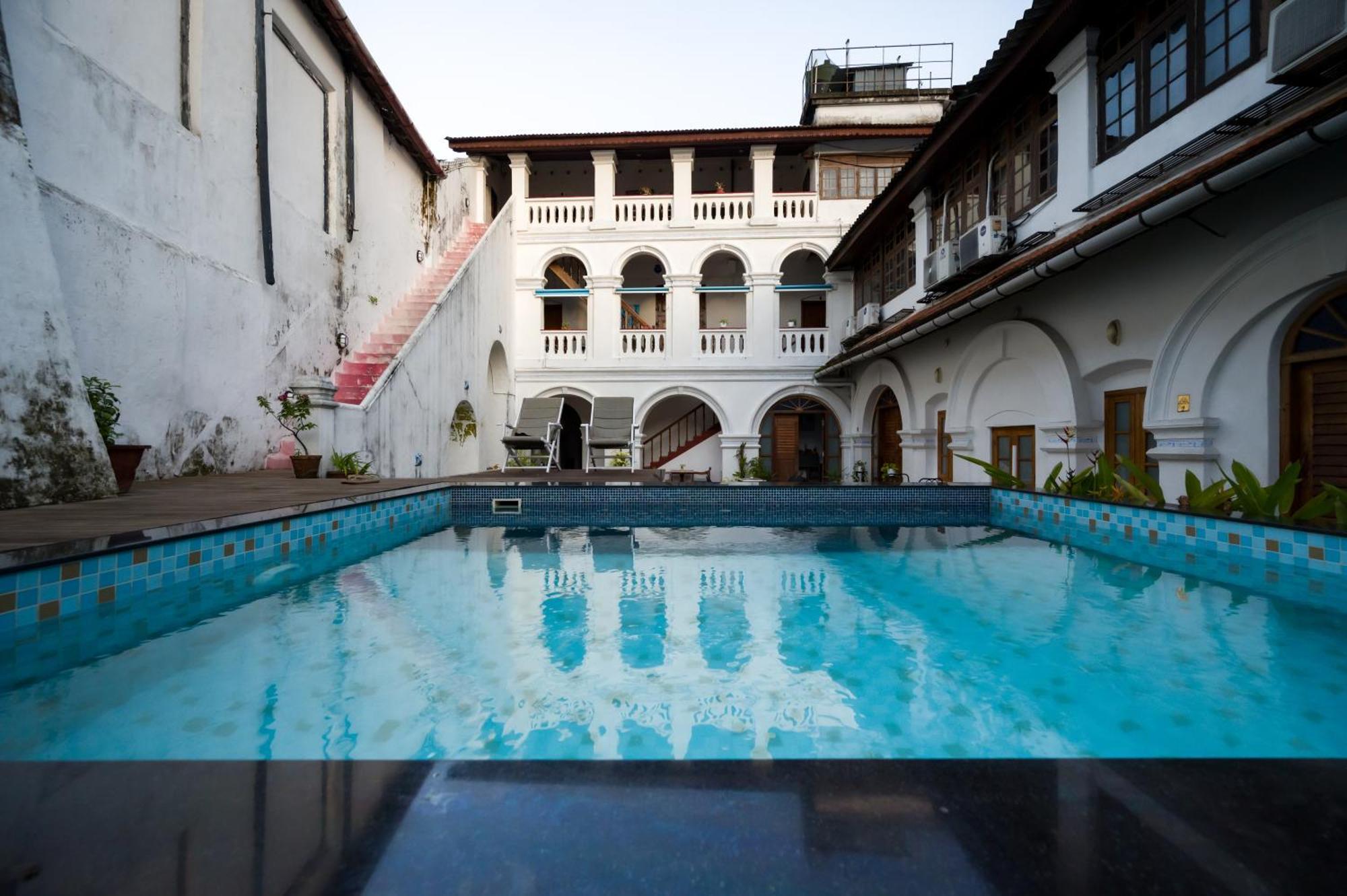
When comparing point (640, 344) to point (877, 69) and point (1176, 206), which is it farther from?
point (1176, 206)

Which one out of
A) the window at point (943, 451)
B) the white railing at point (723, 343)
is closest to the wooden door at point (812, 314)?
the white railing at point (723, 343)

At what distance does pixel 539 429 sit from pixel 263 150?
5.43 m

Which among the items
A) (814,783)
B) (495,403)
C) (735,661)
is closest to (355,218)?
(495,403)

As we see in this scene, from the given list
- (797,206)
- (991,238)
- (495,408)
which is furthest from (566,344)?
(991,238)

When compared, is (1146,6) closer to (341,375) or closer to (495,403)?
(341,375)

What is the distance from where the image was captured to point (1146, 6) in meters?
5.80

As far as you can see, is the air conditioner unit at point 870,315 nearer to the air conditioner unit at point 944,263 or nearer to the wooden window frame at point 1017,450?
the air conditioner unit at point 944,263

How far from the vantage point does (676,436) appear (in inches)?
631

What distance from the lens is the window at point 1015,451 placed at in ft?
26.9

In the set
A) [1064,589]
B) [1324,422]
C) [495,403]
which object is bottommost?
[1064,589]

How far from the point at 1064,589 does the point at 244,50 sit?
35.4ft

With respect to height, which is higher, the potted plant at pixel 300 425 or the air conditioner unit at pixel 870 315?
the air conditioner unit at pixel 870 315

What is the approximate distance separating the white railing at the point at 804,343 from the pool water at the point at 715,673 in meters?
10.3

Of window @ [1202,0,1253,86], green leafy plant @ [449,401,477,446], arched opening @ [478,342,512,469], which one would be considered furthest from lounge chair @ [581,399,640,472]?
window @ [1202,0,1253,86]
